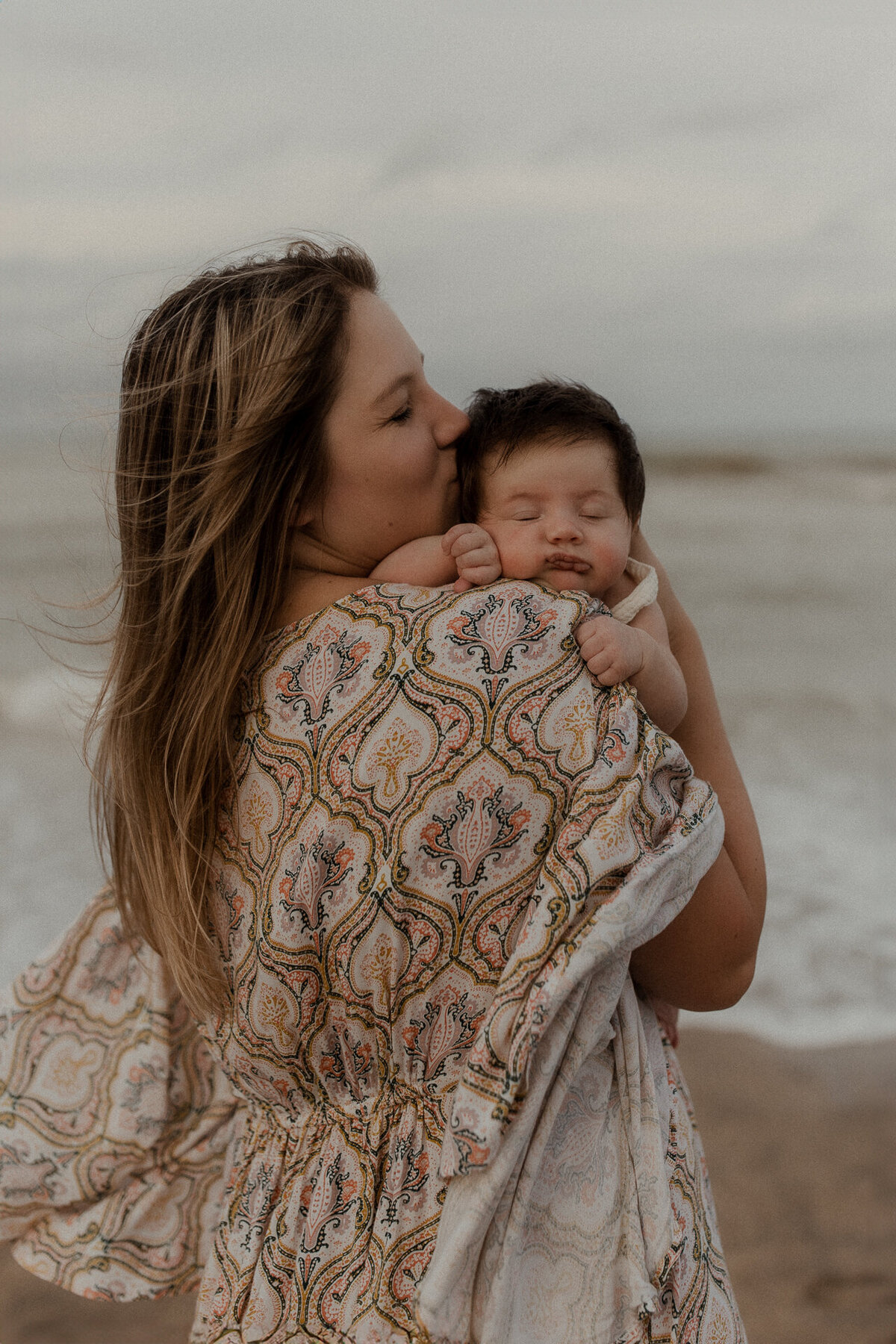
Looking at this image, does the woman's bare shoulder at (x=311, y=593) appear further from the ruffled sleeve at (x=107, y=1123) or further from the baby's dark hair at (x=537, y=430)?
the ruffled sleeve at (x=107, y=1123)

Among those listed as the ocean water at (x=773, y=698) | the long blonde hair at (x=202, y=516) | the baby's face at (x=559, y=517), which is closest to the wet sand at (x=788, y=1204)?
the ocean water at (x=773, y=698)

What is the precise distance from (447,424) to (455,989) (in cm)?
69

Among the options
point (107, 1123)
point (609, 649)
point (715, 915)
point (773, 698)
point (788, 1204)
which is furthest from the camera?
point (773, 698)

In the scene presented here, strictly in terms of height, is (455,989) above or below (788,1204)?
above

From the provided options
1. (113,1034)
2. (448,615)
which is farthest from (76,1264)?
(448,615)

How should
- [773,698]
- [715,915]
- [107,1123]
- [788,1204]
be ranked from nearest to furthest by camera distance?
[715,915] → [107,1123] → [788,1204] → [773,698]

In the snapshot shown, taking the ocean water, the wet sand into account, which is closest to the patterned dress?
the ocean water

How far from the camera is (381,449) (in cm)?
139

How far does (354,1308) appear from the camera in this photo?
1285 millimetres

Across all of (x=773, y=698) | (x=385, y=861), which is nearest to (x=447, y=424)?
(x=385, y=861)

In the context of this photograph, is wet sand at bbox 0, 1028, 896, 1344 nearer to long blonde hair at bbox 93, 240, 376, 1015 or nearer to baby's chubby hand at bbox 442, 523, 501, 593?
long blonde hair at bbox 93, 240, 376, 1015

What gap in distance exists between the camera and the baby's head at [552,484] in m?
1.42

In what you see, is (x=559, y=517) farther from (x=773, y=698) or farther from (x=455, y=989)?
(x=773, y=698)

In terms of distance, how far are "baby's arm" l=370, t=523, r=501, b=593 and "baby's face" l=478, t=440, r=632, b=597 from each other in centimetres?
4
